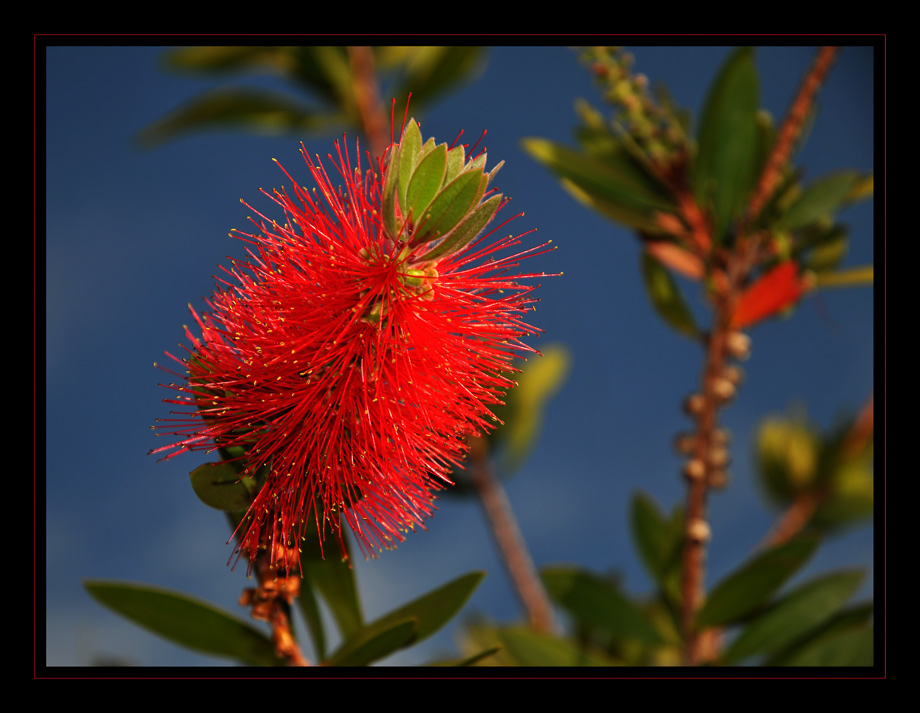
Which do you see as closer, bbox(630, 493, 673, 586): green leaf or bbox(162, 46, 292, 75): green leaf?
bbox(630, 493, 673, 586): green leaf

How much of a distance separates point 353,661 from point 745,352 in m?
0.98

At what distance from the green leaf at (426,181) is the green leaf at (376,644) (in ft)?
1.73

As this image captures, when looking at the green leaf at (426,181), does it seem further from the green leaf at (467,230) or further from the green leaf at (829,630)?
the green leaf at (829,630)

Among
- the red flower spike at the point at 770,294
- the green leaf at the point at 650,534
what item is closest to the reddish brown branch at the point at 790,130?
the red flower spike at the point at 770,294

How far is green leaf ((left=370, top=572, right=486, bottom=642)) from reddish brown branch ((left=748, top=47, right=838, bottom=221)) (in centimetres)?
104

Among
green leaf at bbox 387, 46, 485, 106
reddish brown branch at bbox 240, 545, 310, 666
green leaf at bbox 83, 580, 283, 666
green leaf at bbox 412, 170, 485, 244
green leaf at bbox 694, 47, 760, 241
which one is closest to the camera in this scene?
green leaf at bbox 412, 170, 485, 244

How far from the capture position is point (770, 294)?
4.48ft

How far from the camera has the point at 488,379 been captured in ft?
2.76

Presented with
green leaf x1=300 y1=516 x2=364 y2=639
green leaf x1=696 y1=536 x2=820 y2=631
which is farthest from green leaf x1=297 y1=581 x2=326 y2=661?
green leaf x1=696 y1=536 x2=820 y2=631

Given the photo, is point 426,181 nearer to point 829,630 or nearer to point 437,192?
point 437,192

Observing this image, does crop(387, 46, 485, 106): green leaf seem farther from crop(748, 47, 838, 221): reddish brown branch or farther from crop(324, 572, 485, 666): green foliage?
crop(324, 572, 485, 666): green foliage

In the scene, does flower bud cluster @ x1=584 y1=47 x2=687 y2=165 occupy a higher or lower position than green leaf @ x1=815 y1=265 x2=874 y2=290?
higher

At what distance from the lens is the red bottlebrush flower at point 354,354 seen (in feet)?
2.56

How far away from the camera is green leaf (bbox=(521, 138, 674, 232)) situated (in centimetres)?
137
